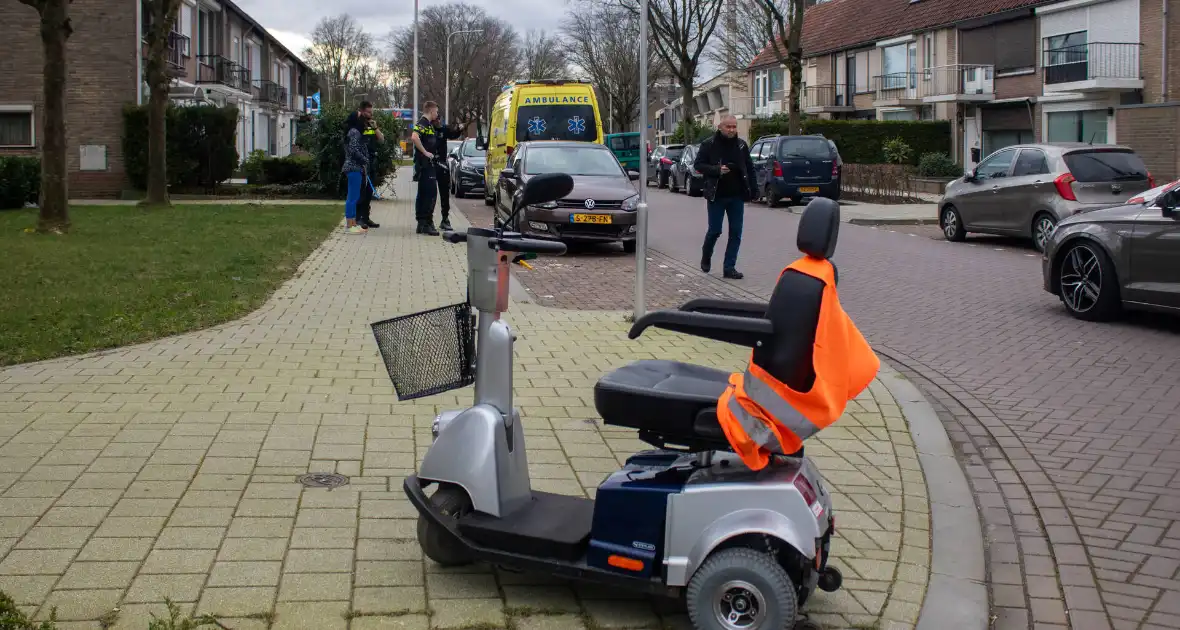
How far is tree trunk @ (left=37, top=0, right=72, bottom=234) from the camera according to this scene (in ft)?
55.6

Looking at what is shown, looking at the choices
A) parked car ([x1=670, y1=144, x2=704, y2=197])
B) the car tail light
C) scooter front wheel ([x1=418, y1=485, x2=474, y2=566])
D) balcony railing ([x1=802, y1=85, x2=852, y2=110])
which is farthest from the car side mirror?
balcony railing ([x1=802, y1=85, x2=852, y2=110])

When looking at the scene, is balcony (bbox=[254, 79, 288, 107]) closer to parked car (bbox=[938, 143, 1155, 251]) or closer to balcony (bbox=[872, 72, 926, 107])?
balcony (bbox=[872, 72, 926, 107])

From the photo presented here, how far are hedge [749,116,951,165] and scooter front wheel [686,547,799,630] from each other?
1695 inches

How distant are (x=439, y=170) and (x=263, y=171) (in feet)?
46.4

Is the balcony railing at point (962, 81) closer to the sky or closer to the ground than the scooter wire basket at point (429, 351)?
closer to the sky

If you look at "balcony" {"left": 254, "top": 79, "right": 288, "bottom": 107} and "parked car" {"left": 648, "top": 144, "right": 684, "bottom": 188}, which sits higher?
"balcony" {"left": 254, "top": 79, "right": 288, "bottom": 107}

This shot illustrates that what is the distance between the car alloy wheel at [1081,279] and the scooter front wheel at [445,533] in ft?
25.7

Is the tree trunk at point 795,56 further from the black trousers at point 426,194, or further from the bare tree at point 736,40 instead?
the bare tree at point 736,40

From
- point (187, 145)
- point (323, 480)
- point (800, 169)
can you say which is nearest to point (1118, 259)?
point (323, 480)

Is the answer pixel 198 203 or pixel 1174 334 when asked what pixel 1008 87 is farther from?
pixel 1174 334

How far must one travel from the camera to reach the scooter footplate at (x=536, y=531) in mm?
3869

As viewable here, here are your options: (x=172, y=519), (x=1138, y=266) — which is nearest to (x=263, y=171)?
(x=1138, y=266)

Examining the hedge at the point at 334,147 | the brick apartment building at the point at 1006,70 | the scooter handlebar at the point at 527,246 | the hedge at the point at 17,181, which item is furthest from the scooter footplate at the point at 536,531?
the brick apartment building at the point at 1006,70

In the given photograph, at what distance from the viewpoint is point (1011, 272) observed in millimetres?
14070
